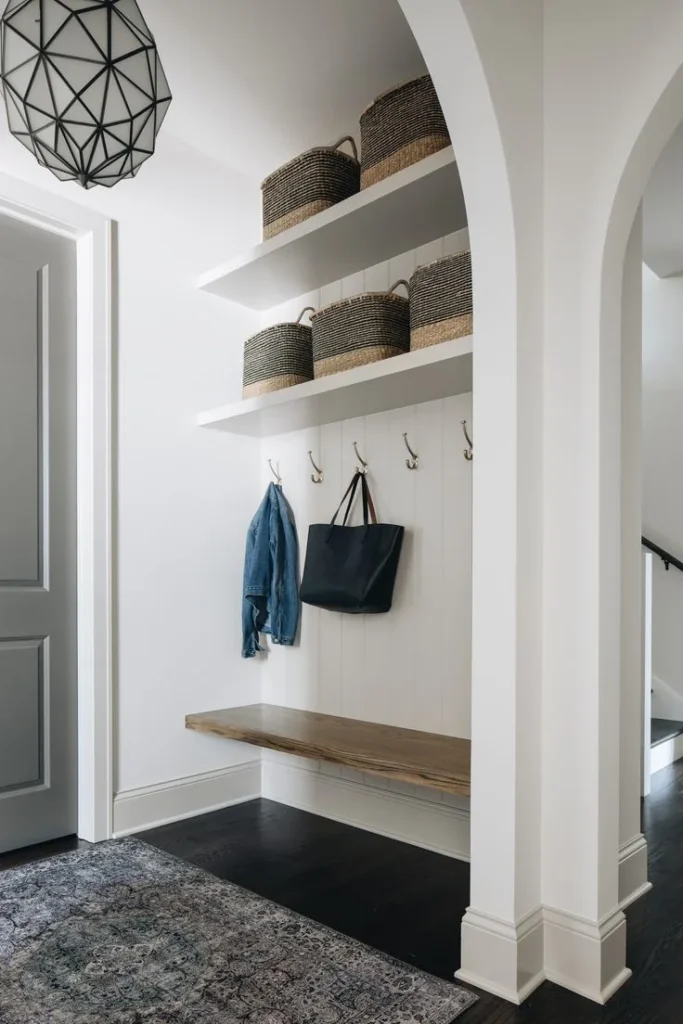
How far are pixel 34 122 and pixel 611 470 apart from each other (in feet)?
5.02

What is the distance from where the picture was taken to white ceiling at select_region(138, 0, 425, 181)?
241 centimetres

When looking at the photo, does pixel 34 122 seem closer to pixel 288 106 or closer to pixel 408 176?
pixel 408 176

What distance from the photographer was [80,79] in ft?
5.23

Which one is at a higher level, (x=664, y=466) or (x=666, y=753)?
(x=664, y=466)

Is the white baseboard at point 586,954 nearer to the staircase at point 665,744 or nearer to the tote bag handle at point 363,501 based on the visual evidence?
the tote bag handle at point 363,501

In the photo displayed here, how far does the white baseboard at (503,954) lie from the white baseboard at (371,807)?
2.30 feet

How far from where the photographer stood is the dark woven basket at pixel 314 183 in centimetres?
273

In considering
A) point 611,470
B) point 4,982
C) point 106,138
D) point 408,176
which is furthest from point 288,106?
point 4,982

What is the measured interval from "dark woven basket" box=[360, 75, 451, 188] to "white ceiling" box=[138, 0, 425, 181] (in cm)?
23

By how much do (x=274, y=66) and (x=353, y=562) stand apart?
1.73m

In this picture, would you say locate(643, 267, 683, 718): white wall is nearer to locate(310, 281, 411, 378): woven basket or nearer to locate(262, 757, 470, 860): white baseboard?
locate(262, 757, 470, 860): white baseboard

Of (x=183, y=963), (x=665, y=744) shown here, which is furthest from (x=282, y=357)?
(x=665, y=744)

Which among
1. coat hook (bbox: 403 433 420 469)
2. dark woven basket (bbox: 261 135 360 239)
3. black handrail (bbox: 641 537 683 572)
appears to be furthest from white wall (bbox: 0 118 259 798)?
black handrail (bbox: 641 537 683 572)

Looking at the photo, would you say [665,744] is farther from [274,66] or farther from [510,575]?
[274,66]
